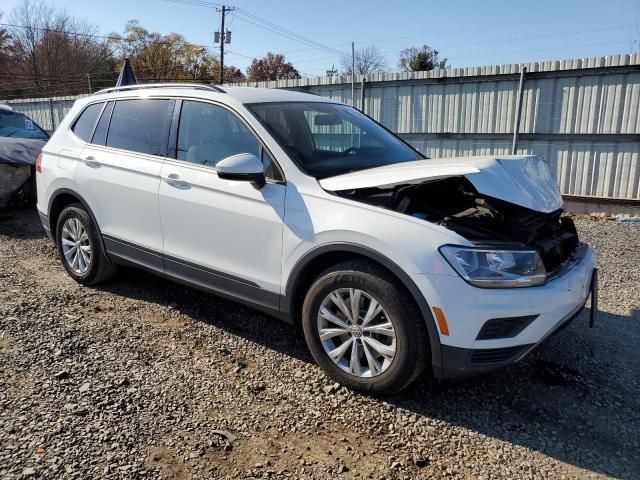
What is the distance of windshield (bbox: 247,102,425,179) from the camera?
3.44 meters

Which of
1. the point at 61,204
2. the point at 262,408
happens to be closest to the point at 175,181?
the point at 262,408

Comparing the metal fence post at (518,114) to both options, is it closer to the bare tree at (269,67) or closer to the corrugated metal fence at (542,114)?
the corrugated metal fence at (542,114)

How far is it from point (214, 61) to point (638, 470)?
184ft

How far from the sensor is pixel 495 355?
2.73 meters

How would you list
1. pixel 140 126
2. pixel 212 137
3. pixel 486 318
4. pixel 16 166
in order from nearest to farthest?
pixel 486 318 → pixel 212 137 → pixel 140 126 → pixel 16 166

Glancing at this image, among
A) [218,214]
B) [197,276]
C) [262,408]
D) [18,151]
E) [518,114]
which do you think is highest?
[518,114]

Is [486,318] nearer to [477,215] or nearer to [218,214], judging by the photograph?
[477,215]

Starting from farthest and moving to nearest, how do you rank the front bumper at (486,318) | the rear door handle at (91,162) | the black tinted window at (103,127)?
the black tinted window at (103,127) → the rear door handle at (91,162) → the front bumper at (486,318)

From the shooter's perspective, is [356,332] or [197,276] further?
[197,276]

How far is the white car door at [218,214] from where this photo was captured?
10.8ft

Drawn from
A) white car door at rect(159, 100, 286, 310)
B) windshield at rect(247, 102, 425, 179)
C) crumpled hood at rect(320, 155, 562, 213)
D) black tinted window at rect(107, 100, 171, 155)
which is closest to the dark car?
black tinted window at rect(107, 100, 171, 155)

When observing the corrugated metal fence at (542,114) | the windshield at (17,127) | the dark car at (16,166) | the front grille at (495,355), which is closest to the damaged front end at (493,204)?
the front grille at (495,355)

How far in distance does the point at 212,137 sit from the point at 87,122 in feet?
5.84

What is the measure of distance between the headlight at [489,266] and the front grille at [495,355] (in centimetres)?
35
